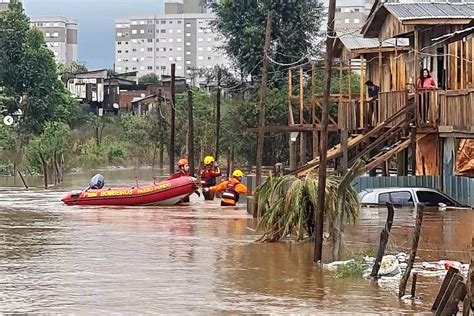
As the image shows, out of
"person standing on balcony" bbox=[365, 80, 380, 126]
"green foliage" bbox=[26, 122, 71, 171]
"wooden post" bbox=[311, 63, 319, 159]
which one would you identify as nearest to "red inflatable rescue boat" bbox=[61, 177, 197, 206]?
"wooden post" bbox=[311, 63, 319, 159]

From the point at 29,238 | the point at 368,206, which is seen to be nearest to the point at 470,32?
the point at 368,206

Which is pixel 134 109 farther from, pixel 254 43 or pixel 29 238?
pixel 29 238

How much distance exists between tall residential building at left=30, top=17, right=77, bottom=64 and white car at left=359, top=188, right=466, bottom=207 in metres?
156

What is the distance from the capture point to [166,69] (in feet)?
537

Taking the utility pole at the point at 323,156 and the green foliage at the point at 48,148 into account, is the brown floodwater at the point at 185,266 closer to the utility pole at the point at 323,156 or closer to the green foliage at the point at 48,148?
the utility pole at the point at 323,156

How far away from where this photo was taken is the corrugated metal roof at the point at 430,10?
105 ft

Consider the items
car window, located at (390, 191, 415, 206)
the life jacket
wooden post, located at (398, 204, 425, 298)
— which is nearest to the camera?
wooden post, located at (398, 204, 425, 298)

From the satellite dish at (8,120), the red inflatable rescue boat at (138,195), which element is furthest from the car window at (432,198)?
the satellite dish at (8,120)

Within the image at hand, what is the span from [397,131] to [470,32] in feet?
22.1

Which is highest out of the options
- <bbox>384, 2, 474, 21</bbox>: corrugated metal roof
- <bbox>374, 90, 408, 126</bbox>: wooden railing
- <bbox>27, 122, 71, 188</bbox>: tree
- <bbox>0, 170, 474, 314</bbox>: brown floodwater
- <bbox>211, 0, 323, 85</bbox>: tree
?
<bbox>211, 0, 323, 85</bbox>: tree

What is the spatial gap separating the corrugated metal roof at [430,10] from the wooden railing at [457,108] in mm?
3288

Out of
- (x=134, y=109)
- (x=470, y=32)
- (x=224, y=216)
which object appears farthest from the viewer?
(x=134, y=109)

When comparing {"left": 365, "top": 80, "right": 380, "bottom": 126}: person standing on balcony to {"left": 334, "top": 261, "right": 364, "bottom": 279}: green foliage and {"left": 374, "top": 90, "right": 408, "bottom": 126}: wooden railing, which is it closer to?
{"left": 374, "top": 90, "right": 408, "bottom": 126}: wooden railing

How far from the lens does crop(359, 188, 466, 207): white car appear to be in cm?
2827
